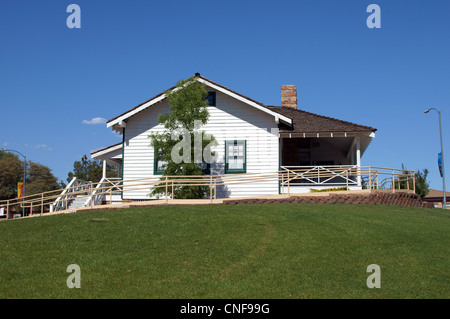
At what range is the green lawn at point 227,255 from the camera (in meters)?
9.12

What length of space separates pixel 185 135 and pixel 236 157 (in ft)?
9.65

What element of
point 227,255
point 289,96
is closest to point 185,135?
point 289,96

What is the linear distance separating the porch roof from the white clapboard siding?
1058 mm

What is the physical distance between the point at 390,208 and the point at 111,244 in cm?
1173

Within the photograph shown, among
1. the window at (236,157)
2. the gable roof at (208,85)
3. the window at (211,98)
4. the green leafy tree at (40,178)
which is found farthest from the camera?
the green leafy tree at (40,178)

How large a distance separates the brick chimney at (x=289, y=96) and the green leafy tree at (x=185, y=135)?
Result: 820cm

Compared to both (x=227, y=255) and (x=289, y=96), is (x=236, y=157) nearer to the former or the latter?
(x=289, y=96)

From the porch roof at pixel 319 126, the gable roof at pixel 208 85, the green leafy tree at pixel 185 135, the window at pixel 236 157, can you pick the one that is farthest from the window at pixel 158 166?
the porch roof at pixel 319 126

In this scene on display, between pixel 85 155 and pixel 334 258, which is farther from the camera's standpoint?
pixel 85 155

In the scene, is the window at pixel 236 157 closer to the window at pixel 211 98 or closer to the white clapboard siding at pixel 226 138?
the white clapboard siding at pixel 226 138
